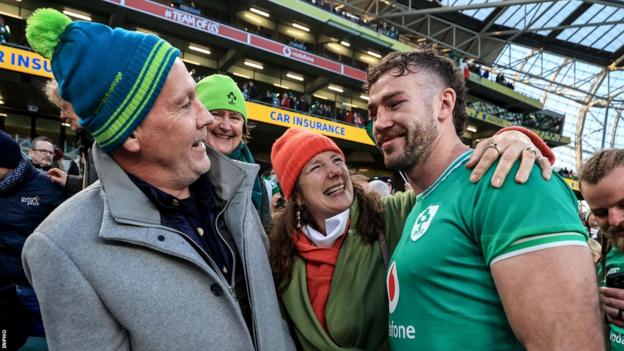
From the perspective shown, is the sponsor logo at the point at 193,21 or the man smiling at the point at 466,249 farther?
the sponsor logo at the point at 193,21

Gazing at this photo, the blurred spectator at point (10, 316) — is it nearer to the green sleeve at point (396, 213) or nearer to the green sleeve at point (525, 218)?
the green sleeve at point (396, 213)

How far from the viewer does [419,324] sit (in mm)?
1435

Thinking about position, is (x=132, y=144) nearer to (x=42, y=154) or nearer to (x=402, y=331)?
(x=402, y=331)

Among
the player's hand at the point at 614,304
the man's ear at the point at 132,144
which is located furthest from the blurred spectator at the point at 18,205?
the player's hand at the point at 614,304

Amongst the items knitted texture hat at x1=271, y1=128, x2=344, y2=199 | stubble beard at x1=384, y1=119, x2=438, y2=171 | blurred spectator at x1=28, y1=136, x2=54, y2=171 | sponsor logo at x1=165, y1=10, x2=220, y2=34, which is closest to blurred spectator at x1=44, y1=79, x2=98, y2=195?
knitted texture hat at x1=271, y1=128, x2=344, y2=199

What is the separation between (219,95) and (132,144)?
5.21 feet

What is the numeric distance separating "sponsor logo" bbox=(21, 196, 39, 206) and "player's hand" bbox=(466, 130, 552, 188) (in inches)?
113

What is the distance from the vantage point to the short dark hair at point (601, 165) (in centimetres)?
220

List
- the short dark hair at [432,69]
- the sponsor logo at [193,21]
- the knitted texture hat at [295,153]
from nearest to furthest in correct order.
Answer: the short dark hair at [432,69], the knitted texture hat at [295,153], the sponsor logo at [193,21]

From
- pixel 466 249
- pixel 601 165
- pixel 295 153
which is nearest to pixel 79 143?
pixel 295 153

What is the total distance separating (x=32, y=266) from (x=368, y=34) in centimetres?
2759

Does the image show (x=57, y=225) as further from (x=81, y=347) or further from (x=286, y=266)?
(x=286, y=266)

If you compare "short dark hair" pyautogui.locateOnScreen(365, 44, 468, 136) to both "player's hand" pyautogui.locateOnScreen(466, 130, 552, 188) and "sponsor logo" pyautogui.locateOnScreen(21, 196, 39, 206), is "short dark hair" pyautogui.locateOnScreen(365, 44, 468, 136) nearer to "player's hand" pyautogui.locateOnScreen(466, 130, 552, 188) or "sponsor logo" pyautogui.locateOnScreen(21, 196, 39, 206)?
"player's hand" pyautogui.locateOnScreen(466, 130, 552, 188)

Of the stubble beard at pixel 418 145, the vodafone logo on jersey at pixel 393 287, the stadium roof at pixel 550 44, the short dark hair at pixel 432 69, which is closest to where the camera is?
the vodafone logo on jersey at pixel 393 287
